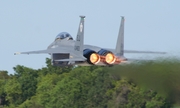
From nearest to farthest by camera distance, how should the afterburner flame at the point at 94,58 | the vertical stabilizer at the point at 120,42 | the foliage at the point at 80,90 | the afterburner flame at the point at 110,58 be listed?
the afterburner flame at the point at 110,58
the afterburner flame at the point at 94,58
the vertical stabilizer at the point at 120,42
the foliage at the point at 80,90

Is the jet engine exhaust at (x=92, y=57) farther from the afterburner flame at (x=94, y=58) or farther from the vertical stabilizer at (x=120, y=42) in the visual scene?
the vertical stabilizer at (x=120, y=42)

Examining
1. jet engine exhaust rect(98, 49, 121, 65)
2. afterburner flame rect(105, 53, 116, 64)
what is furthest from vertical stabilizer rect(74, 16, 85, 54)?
afterburner flame rect(105, 53, 116, 64)

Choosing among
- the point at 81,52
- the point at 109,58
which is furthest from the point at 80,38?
the point at 109,58

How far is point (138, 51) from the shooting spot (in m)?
51.2

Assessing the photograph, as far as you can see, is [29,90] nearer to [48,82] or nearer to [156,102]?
[48,82]

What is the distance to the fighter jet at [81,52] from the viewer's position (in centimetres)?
5069

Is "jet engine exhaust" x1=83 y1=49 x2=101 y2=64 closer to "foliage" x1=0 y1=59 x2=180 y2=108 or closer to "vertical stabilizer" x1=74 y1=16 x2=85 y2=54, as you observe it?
"foliage" x1=0 y1=59 x2=180 y2=108

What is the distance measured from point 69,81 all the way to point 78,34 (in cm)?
3721

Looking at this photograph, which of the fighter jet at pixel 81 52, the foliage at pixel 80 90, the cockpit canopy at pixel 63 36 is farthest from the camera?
the cockpit canopy at pixel 63 36

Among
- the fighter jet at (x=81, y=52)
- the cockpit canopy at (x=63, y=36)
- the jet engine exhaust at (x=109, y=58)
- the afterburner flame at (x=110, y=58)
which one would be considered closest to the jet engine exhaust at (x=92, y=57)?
the fighter jet at (x=81, y=52)

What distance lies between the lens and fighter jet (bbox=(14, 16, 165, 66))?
50.7 metres

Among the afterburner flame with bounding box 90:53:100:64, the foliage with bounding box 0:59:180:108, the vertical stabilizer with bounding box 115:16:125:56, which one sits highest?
the vertical stabilizer with bounding box 115:16:125:56

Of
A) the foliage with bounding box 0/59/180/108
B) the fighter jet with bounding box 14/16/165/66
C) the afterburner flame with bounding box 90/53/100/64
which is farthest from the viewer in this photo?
the foliage with bounding box 0/59/180/108

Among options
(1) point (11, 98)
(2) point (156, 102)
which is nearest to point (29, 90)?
(1) point (11, 98)
